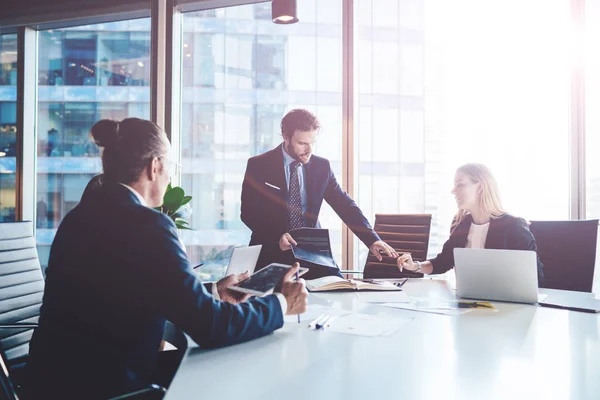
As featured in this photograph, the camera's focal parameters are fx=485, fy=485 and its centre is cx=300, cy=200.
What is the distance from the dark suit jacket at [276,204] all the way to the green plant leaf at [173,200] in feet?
1.95

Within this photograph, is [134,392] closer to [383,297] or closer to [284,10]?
[383,297]

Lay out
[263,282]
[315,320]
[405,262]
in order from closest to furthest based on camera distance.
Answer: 1. [263,282]
2. [315,320]
3. [405,262]

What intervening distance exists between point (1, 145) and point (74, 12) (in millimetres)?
1543

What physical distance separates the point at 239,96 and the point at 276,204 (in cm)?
170

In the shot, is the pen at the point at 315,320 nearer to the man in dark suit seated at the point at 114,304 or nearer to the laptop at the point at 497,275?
the man in dark suit seated at the point at 114,304

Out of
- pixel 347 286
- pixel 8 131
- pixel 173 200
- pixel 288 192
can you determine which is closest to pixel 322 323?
pixel 347 286

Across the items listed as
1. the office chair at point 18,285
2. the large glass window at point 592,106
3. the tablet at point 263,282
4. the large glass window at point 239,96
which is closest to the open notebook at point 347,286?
the tablet at point 263,282

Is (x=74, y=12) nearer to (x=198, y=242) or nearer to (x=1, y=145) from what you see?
(x=1, y=145)

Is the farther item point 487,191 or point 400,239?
point 400,239

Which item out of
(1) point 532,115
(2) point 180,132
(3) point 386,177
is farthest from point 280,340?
(2) point 180,132

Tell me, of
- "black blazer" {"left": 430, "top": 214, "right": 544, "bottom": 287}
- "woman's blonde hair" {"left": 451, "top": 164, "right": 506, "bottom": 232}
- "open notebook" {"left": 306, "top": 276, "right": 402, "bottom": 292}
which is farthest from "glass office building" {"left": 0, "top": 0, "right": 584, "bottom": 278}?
"open notebook" {"left": 306, "top": 276, "right": 402, "bottom": 292}

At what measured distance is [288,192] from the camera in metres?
3.21

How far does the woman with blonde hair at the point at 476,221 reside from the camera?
103 inches

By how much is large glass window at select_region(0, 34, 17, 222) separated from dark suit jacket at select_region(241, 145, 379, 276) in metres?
3.05
